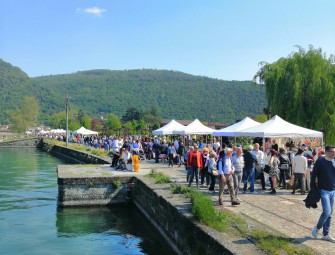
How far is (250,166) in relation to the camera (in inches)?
459

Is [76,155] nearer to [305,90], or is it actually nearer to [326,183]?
[305,90]

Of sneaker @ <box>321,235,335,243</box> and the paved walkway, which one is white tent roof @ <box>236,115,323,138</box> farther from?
sneaker @ <box>321,235,335,243</box>

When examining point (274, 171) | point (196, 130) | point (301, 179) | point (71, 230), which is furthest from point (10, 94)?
point (301, 179)

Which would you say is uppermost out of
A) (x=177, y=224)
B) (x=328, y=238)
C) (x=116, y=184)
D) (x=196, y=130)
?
(x=196, y=130)

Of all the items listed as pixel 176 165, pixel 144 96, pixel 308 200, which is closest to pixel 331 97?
pixel 176 165

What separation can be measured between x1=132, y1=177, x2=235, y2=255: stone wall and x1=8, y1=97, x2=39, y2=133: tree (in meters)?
93.9

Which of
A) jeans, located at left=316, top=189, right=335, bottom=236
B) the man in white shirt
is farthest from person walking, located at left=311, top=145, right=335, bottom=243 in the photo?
the man in white shirt

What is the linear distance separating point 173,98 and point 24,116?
259 feet

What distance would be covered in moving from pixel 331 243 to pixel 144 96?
17679cm

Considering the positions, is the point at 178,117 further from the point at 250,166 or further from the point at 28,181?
the point at 250,166

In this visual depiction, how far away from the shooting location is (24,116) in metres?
108

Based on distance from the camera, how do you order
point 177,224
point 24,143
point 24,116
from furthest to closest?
point 24,116 < point 24,143 < point 177,224

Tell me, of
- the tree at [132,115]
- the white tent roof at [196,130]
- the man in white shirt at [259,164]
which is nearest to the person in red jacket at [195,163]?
the man in white shirt at [259,164]

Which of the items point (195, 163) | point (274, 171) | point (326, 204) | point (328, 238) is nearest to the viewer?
point (326, 204)
